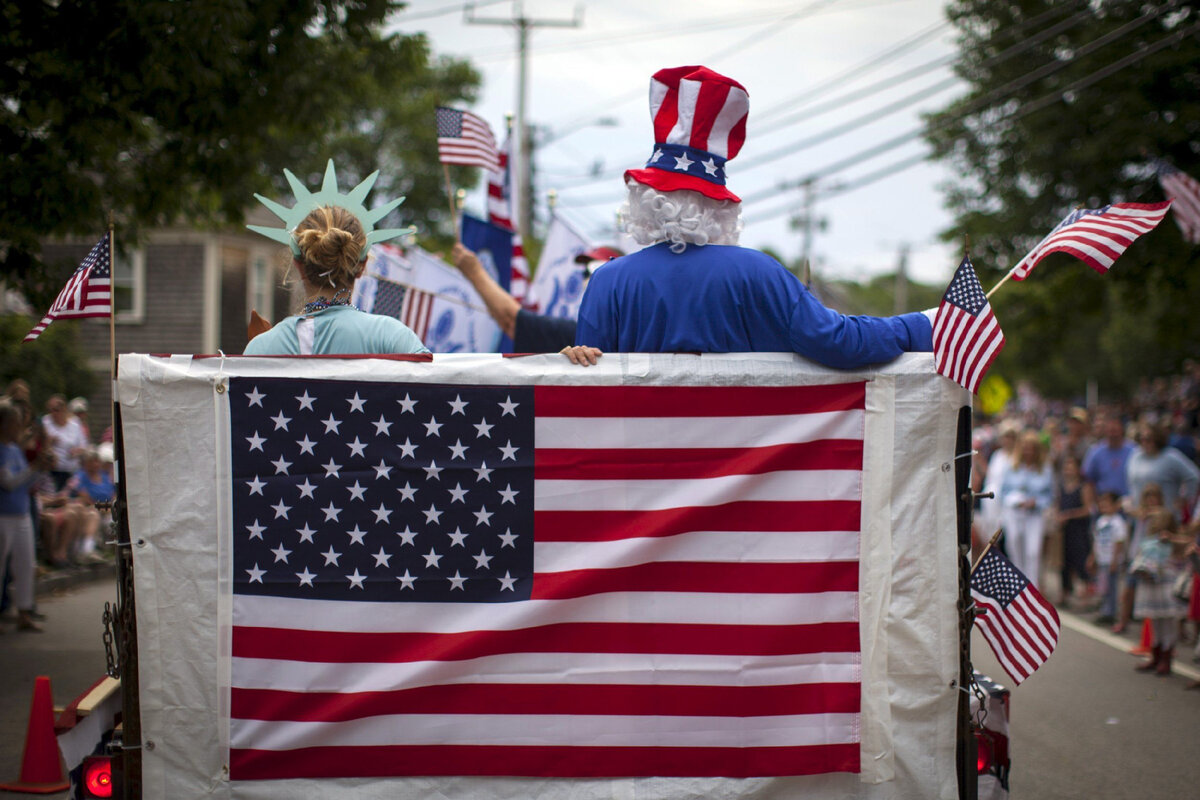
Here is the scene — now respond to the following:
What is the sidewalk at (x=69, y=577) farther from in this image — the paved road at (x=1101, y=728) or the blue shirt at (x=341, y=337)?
the paved road at (x=1101, y=728)

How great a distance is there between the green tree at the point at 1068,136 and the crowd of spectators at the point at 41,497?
41.0 ft

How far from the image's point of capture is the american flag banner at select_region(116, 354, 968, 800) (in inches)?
117

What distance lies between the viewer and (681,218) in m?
3.59

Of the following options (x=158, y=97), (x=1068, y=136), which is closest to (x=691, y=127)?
(x=158, y=97)

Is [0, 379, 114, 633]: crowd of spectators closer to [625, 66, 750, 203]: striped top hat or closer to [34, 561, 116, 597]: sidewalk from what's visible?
[34, 561, 116, 597]: sidewalk

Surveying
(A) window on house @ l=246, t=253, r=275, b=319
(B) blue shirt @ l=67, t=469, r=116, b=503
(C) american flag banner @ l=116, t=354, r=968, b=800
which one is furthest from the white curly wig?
(A) window on house @ l=246, t=253, r=275, b=319

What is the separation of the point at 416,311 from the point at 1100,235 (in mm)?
5476

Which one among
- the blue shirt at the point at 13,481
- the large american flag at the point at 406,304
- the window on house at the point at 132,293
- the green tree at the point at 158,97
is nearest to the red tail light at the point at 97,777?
the large american flag at the point at 406,304

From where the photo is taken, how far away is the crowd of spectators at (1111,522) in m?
8.70

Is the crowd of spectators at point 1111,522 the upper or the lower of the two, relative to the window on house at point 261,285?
lower

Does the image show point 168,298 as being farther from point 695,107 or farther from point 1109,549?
point 695,107

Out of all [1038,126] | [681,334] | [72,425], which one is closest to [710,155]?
[681,334]

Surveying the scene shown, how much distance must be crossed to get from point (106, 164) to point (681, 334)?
6277mm

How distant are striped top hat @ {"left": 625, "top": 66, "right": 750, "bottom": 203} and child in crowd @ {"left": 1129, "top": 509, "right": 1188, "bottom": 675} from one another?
6.60m
